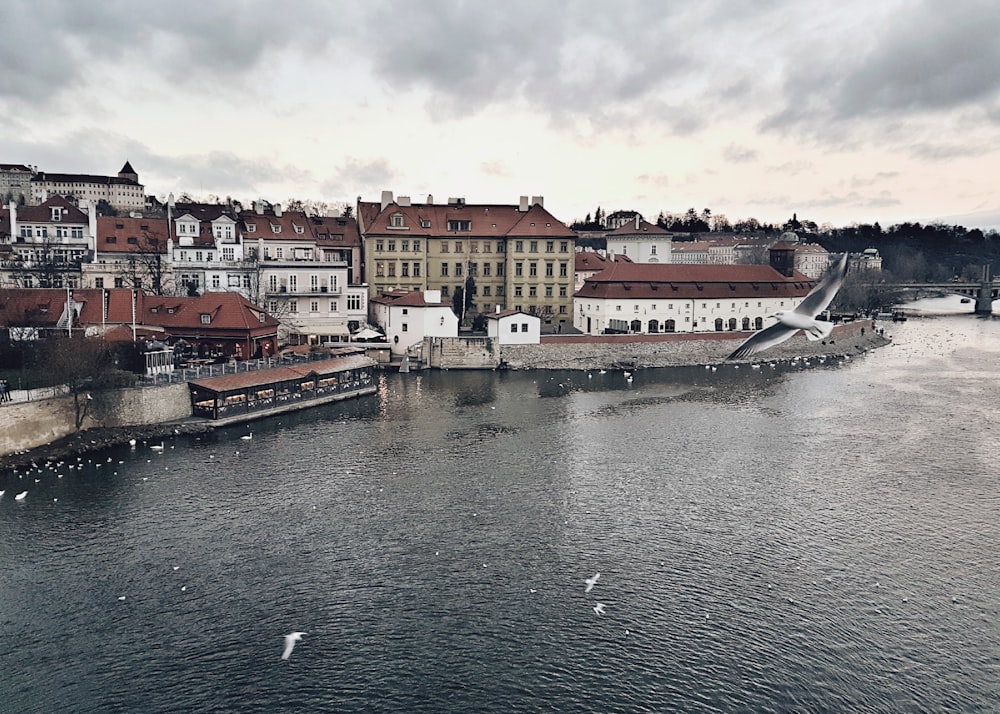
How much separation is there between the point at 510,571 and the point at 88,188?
403ft

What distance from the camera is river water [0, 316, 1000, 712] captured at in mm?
15750

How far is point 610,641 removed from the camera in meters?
17.4

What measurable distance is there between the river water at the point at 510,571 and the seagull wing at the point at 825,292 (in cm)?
777

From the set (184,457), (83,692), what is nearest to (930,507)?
(83,692)

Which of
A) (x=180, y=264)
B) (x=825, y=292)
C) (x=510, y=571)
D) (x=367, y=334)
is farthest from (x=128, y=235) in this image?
(x=825, y=292)

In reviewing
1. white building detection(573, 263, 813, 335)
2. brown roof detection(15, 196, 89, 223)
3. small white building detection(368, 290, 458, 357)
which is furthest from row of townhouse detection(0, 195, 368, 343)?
white building detection(573, 263, 813, 335)

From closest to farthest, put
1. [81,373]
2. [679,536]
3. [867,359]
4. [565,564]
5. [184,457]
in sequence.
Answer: [565,564] < [679,536] < [184,457] < [81,373] < [867,359]

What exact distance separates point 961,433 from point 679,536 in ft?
69.6

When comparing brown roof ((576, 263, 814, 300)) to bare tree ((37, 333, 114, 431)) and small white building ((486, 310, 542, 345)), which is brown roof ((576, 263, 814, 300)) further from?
bare tree ((37, 333, 114, 431))

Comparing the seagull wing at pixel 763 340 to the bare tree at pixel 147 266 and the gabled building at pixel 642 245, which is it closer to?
the bare tree at pixel 147 266

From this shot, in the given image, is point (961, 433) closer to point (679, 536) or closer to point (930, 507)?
point (930, 507)

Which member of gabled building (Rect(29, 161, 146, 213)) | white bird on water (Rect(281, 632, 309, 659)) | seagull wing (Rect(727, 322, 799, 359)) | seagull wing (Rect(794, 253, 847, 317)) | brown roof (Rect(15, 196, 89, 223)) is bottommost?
white bird on water (Rect(281, 632, 309, 659))

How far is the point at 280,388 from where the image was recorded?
40.0 metres

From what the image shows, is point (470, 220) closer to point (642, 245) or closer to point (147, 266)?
point (147, 266)
